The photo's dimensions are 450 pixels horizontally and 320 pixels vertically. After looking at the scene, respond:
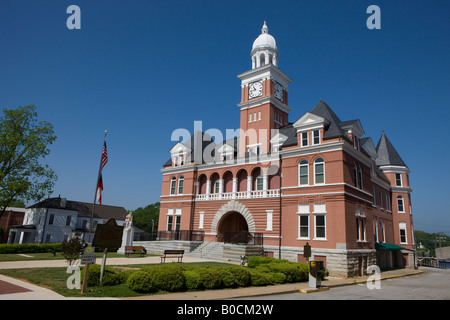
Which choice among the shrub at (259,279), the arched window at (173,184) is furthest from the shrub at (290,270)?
the arched window at (173,184)

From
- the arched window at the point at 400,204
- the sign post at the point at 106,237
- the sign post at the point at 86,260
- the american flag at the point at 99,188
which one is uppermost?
the arched window at the point at 400,204

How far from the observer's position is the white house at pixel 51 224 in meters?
49.1

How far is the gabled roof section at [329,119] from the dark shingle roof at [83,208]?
47.1 metres

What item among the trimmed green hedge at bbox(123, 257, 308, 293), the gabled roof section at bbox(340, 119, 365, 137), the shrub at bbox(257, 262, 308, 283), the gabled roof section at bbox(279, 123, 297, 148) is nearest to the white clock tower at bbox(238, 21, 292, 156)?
the gabled roof section at bbox(279, 123, 297, 148)

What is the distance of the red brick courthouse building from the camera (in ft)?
81.7

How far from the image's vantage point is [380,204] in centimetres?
3784

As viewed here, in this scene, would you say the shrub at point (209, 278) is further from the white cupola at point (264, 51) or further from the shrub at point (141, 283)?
the white cupola at point (264, 51)

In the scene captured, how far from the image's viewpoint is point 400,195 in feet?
139

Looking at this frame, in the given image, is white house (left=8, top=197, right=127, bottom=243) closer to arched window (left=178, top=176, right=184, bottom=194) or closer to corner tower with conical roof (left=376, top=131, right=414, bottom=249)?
arched window (left=178, top=176, right=184, bottom=194)

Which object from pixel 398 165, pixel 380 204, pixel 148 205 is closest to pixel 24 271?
pixel 380 204

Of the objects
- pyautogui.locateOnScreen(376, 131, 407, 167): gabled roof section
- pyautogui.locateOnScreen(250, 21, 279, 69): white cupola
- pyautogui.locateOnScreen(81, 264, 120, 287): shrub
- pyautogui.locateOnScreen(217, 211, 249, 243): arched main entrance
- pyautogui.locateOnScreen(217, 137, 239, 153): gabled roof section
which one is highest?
pyautogui.locateOnScreen(250, 21, 279, 69): white cupola

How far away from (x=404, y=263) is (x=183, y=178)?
1276 inches

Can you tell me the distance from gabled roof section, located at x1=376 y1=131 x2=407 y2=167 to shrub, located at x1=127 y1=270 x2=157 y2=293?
42.0m
